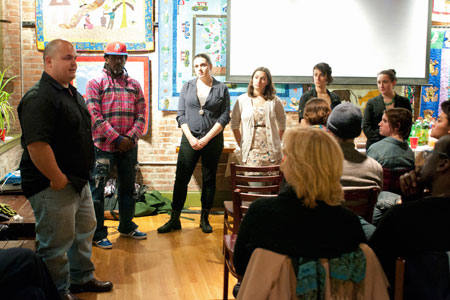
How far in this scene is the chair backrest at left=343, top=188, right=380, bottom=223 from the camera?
2.53 metres

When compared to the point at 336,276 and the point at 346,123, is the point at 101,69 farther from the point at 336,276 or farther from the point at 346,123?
the point at 336,276

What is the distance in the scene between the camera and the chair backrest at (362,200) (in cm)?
253

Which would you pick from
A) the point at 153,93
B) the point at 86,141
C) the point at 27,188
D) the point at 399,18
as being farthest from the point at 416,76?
the point at 27,188

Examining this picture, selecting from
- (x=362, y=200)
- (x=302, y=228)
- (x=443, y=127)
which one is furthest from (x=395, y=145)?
(x=302, y=228)

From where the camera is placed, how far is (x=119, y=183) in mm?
4340

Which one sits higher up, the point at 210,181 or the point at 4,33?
the point at 4,33

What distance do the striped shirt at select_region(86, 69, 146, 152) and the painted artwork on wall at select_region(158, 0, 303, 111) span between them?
126cm

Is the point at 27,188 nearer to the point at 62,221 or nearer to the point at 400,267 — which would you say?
the point at 62,221

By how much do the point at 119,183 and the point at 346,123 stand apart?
2.29m

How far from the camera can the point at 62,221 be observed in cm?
291

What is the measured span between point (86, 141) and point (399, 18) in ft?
13.9

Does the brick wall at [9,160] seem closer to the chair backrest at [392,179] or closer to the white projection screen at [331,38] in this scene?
the white projection screen at [331,38]

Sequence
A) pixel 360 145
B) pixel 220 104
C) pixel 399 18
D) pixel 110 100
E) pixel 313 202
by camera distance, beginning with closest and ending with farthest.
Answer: pixel 313 202 → pixel 110 100 → pixel 220 104 → pixel 360 145 → pixel 399 18

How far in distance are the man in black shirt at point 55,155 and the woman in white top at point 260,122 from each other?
5.82 ft
